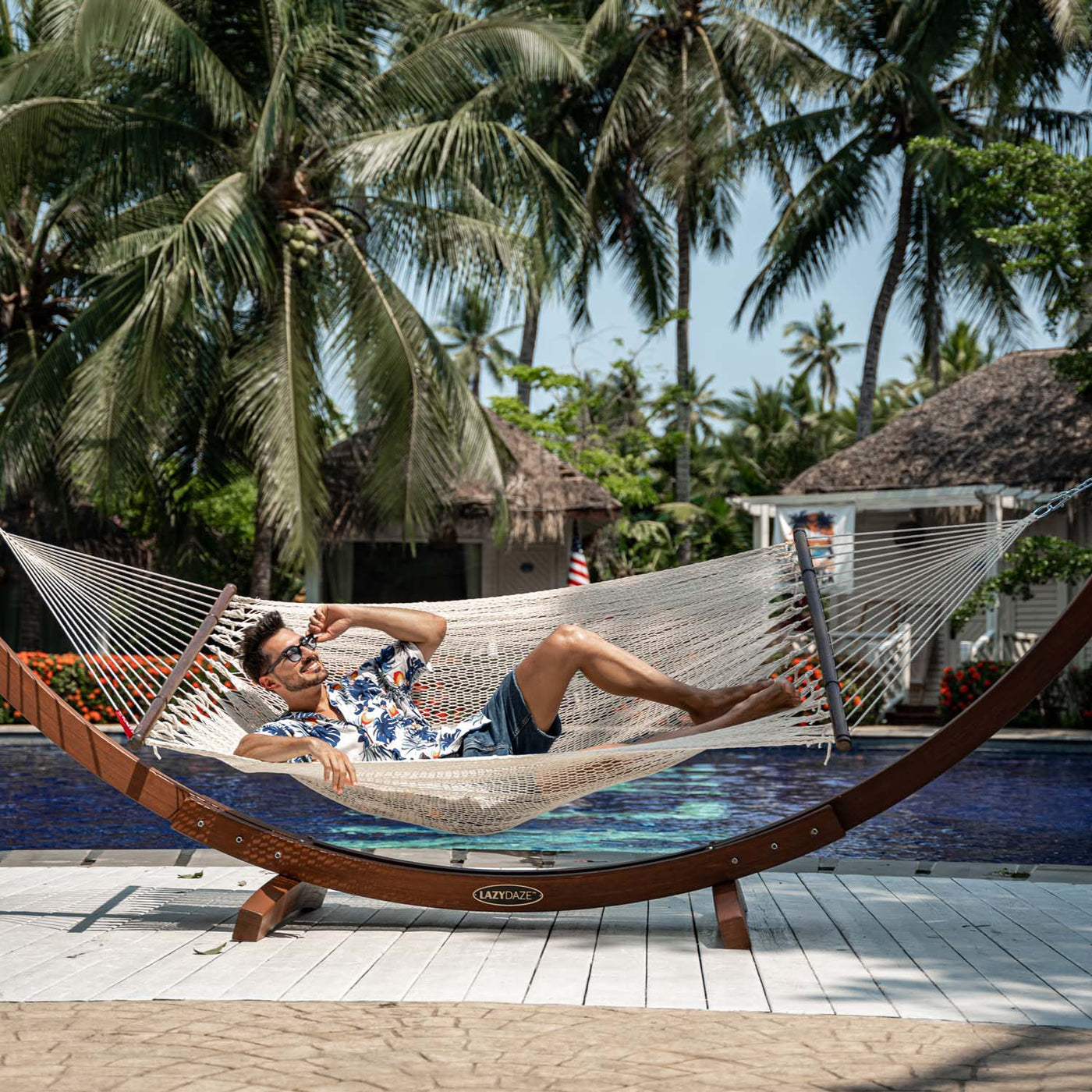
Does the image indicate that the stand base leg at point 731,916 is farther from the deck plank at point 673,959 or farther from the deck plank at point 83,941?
the deck plank at point 83,941

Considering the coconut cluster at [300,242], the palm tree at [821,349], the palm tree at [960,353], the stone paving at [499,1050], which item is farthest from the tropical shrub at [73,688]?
the palm tree at [821,349]

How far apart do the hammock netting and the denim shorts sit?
17 cm

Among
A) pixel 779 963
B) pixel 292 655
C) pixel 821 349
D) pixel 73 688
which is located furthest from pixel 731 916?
pixel 821 349

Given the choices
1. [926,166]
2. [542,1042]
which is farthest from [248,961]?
[926,166]

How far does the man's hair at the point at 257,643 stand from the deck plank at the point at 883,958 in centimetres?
165

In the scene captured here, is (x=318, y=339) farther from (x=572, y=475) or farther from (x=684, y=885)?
(x=684, y=885)

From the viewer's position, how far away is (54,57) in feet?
31.7

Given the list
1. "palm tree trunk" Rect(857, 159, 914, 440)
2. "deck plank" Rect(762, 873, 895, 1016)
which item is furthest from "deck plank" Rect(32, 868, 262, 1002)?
"palm tree trunk" Rect(857, 159, 914, 440)

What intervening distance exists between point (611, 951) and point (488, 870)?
0.38 meters

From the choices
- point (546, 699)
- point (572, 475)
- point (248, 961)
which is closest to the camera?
point (248, 961)

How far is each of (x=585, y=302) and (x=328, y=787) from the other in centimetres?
1579

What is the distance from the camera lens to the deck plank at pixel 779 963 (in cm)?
262

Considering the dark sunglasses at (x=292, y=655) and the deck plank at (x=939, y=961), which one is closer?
the deck plank at (x=939, y=961)

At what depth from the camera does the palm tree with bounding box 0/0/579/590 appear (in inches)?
385
